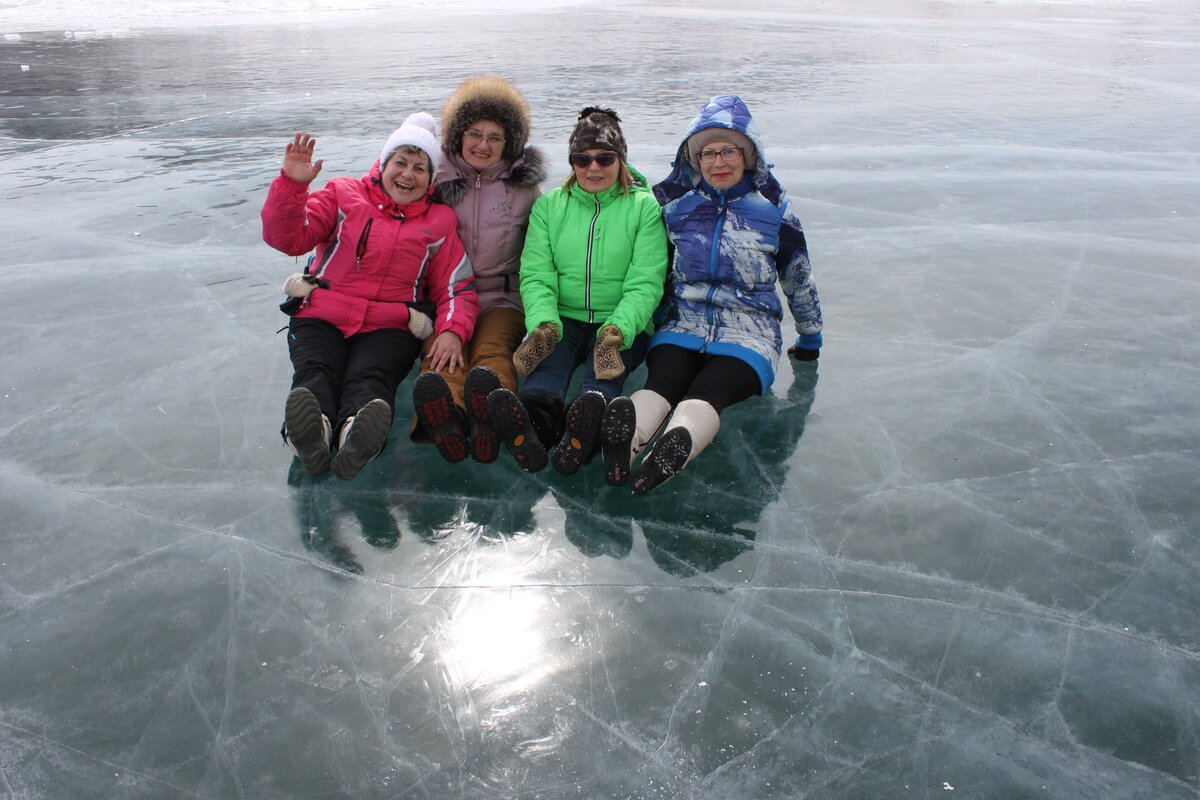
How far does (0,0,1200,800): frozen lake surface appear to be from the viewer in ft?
6.24

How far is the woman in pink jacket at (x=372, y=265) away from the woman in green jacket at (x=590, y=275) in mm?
342

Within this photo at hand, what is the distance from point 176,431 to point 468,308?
1179 mm

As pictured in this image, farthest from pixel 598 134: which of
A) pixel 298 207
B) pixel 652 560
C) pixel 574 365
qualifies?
pixel 652 560

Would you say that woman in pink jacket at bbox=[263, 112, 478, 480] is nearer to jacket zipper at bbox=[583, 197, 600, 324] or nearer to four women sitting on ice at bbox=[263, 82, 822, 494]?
four women sitting on ice at bbox=[263, 82, 822, 494]

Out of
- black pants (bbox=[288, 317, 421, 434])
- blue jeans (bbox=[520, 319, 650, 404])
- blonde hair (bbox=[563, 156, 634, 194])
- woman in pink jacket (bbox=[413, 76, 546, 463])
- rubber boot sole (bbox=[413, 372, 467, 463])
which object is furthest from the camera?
woman in pink jacket (bbox=[413, 76, 546, 463])

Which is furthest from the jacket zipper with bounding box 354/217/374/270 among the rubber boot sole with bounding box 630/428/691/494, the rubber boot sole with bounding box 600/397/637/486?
the rubber boot sole with bounding box 630/428/691/494

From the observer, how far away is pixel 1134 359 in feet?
12.1

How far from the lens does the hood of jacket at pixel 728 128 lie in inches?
125

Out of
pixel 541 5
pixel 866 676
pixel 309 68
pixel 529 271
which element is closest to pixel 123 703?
pixel 866 676

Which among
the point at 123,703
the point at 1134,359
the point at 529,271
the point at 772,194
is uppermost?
the point at 772,194

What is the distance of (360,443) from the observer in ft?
8.94

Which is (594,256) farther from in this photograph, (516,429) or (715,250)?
(516,429)

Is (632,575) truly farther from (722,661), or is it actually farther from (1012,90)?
(1012,90)

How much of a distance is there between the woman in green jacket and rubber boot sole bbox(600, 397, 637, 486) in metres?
0.33
